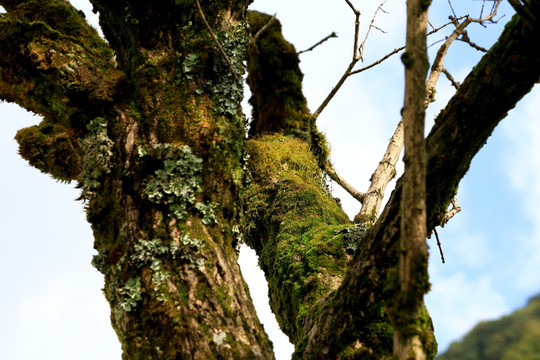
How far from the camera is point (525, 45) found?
2.09 m

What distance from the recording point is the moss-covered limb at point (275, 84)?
565cm

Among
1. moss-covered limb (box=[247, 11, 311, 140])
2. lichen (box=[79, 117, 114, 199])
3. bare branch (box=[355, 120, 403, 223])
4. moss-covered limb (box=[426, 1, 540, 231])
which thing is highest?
moss-covered limb (box=[247, 11, 311, 140])

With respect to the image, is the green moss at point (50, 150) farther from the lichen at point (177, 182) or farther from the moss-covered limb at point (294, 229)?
the moss-covered limb at point (294, 229)

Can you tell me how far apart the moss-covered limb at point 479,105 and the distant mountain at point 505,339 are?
15.7 feet

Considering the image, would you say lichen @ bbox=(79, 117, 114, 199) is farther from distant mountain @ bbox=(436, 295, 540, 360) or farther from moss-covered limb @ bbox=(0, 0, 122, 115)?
distant mountain @ bbox=(436, 295, 540, 360)

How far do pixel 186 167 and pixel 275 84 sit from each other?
335cm

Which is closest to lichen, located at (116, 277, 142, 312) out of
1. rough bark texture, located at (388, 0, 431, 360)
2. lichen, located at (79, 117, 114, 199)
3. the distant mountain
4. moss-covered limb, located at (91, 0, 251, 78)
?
Answer: lichen, located at (79, 117, 114, 199)

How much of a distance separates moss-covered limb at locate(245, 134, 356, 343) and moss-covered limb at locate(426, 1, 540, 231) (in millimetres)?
1242

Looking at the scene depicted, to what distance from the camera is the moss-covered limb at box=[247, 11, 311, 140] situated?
5.65 m

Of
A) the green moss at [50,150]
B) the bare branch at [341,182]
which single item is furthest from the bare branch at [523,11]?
the bare branch at [341,182]

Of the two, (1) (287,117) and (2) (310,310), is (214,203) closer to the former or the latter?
(2) (310,310)

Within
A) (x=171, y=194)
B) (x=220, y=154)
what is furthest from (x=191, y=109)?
(x=171, y=194)

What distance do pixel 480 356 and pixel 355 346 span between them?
6102 mm

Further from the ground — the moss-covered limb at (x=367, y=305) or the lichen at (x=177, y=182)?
the lichen at (x=177, y=182)
